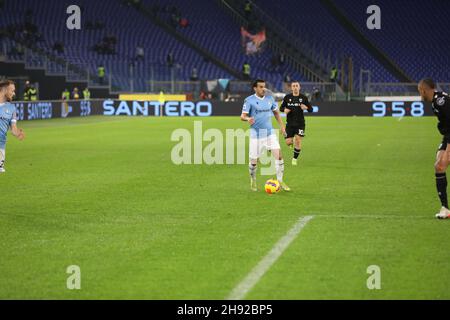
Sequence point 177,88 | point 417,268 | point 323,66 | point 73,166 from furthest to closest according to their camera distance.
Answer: point 323,66 → point 177,88 → point 73,166 → point 417,268

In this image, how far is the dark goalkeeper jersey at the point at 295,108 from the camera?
20906mm

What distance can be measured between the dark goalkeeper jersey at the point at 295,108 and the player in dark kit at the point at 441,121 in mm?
9405

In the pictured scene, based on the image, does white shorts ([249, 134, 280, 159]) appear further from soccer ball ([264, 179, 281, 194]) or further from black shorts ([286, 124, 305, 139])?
black shorts ([286, 124, 305, 139])

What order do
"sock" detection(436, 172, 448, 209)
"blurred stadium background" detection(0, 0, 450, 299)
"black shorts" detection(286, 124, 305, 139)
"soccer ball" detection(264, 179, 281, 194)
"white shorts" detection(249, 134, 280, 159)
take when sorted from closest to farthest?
1. "blurred stadium background" detection(0, 0, 450, 299)
2. "sock" detection(436, 172, 448, 209)
3. "soccer ball" detection(264, 179, 281, 194)
4. "white shorts" detection(249, 134, 280, 159)
5. "black shorts" detection(286, 124, 305, 139)

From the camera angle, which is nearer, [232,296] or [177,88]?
[232,296]

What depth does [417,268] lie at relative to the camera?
8.34 m

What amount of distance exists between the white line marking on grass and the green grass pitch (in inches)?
3.3

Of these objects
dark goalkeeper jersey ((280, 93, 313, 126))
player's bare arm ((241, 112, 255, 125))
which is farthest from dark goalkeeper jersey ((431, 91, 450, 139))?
dark goalkeeper jersey ((280, 93, 313, 126))

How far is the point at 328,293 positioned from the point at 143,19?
50.9 metres

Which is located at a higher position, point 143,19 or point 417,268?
point 143,19

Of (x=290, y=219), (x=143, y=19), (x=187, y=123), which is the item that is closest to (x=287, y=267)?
(x=290, y=219)

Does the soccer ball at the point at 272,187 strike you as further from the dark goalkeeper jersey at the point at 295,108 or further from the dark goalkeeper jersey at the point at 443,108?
the dark goalkeeper jersey at the point at 295,108

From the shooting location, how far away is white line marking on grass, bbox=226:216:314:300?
24.1 feet

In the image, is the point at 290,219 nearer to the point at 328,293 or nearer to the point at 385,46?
the point at 328,293
